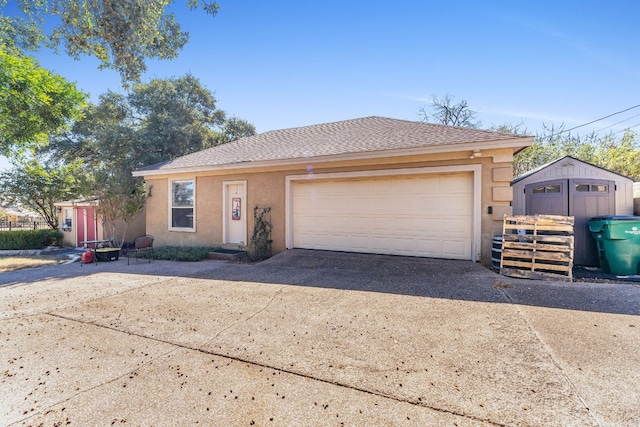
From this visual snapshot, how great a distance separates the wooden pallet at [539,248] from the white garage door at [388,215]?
2.83 feet

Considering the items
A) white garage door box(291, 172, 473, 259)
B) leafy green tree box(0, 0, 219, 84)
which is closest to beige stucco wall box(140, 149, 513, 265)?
white garage door box(291, 172, 473, 259)

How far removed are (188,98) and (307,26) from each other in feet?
50.5

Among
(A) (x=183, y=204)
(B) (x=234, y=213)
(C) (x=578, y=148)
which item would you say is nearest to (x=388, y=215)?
(B) (x=234, y=213)

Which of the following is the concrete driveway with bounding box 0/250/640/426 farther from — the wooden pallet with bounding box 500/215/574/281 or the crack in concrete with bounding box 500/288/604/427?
the wooden pallet with bounding box 500/215/574/281

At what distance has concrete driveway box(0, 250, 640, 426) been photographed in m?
2.11

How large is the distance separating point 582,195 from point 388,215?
4.58 meters

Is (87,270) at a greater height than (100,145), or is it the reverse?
(100,145)

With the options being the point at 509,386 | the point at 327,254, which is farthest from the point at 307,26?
the point at 509,386

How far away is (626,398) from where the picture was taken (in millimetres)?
2162

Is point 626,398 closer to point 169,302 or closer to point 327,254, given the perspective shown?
point 169,302

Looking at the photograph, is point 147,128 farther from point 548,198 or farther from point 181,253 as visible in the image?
point 548,198

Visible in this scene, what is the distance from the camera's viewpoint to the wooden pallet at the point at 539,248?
18.0 feet

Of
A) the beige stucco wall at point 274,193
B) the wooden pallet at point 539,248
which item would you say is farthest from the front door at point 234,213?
the wooden pallet at point 539,248

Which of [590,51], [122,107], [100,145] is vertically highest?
[122,107]
